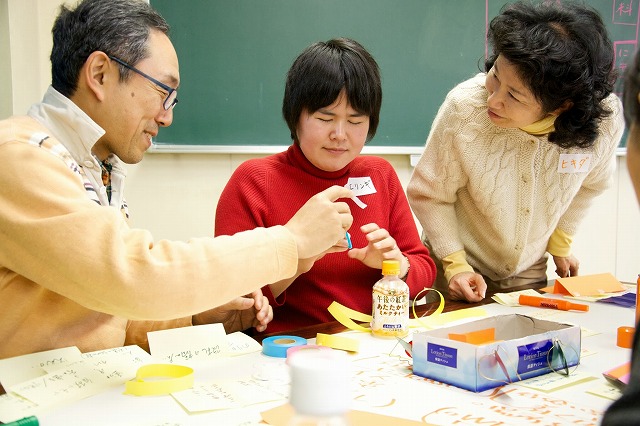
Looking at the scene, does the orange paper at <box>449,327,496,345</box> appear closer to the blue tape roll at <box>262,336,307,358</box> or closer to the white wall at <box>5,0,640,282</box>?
the blue tape roll at <box>262,336,307,358</box>

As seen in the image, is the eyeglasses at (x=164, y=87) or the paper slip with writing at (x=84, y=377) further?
the eyeglasses at (x=164, y=87)

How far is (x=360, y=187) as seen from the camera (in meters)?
1.75

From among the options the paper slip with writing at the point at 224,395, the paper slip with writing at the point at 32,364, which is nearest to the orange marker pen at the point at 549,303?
the paper slip with writing at the point at 224,395

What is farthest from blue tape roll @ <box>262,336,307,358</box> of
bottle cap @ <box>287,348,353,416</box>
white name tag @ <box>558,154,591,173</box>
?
white name tag @ <box>558,154,591,173</box>

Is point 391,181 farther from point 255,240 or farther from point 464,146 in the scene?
point 255,240

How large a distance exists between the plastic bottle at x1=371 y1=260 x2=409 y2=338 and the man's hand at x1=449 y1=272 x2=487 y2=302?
1.49 feet

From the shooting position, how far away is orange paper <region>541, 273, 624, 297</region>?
176 cm

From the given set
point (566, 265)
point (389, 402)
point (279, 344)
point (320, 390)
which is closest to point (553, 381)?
point (389, 402)

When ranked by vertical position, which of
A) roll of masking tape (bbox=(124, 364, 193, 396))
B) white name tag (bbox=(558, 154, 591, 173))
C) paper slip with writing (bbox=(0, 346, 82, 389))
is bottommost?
roll of masking tape (bbox=(124, 364, 193, 396))

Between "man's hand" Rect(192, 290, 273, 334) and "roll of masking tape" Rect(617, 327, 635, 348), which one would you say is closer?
"roll of masking tape" Rect(617, 327, 635, 348)

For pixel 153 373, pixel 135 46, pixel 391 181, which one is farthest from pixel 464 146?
pixel 153 373

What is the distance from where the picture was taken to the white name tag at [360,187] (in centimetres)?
174

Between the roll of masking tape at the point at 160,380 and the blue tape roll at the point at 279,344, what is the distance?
188mm

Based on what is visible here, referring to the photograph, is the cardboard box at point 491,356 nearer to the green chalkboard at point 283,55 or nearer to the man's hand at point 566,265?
the man's hand at point 566,265
